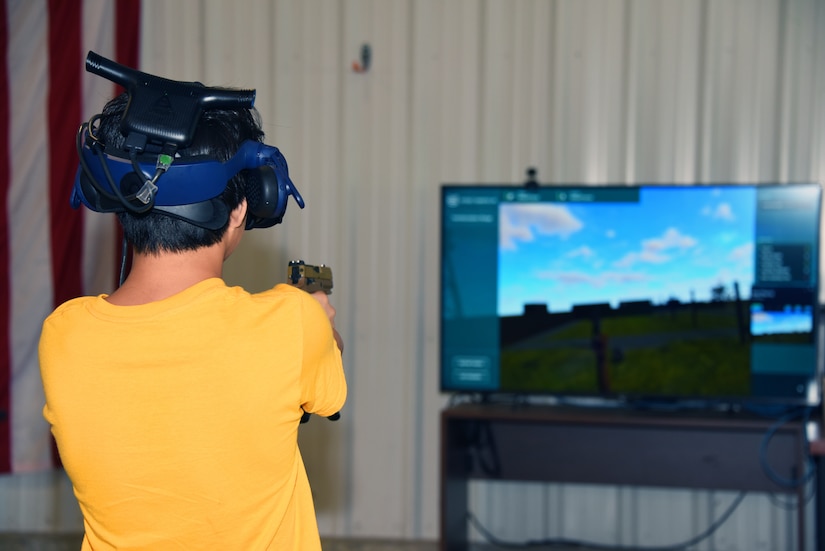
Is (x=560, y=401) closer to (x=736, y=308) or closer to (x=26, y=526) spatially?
(x=736, y=308)

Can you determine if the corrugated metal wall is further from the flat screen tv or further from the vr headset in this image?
the vr headset

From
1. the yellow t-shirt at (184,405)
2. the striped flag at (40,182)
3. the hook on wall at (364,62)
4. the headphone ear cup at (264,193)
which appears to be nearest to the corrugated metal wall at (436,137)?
the hook on wall at (364,62)

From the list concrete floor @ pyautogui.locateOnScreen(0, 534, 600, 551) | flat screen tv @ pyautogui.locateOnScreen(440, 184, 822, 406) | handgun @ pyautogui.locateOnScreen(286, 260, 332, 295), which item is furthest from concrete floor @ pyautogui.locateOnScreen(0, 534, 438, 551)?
handgun @ pyautogui.locateOnScreen(286, 260, 332, 295)

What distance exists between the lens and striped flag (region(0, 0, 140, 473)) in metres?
3.70

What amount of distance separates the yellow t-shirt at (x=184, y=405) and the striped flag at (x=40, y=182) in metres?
2.82

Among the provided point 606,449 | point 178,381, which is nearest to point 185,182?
point 178,381

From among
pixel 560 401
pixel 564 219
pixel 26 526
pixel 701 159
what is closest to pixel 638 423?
pixel 560 401

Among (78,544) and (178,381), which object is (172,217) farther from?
(78,544)

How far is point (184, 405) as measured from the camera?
3.48 feet

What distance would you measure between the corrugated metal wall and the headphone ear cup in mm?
2497

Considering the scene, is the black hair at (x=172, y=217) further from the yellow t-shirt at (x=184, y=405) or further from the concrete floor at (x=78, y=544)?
the concrete floor at (x=78, y=544)

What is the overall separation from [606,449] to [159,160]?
8.79 feet

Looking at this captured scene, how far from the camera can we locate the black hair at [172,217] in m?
1.13

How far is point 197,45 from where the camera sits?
3.85m
